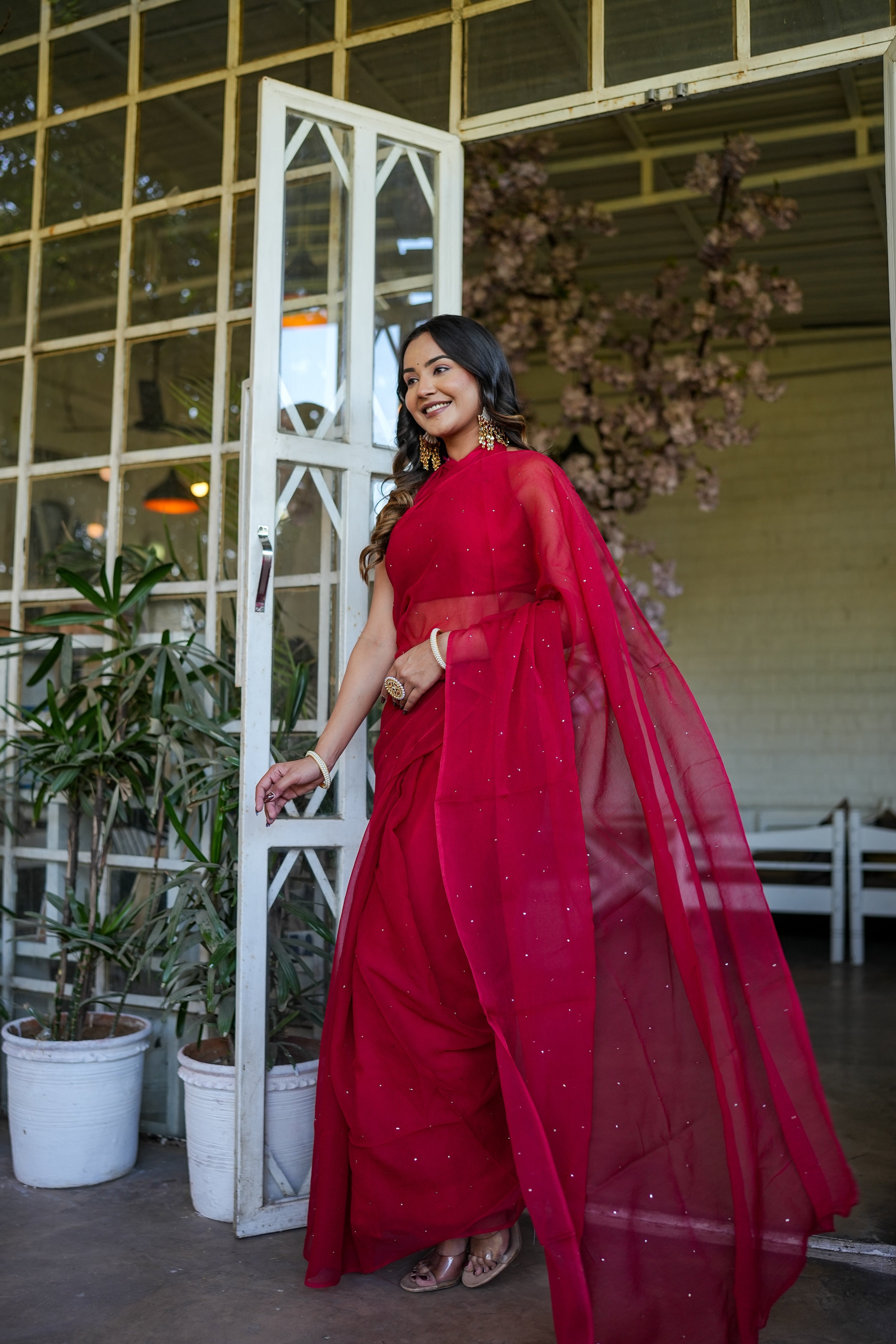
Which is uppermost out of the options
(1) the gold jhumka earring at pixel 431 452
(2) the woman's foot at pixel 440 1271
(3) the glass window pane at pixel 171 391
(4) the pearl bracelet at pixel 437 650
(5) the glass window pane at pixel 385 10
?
(5) the glass window pane at pixel 385 10

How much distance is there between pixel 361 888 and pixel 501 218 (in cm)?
364

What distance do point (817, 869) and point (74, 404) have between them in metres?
4.04

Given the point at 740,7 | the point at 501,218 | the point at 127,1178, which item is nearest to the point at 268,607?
the point at 127,1178

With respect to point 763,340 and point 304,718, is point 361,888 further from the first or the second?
point 763,340

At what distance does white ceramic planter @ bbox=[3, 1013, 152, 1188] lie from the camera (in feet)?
8.01

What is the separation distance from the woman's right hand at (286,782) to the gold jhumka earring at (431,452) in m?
0.61

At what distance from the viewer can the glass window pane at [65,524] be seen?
3004 millimetres

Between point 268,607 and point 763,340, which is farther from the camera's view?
point 763,340

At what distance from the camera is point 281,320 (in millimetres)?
2361

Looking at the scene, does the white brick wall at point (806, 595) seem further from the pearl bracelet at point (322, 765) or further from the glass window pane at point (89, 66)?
the pearl bracelet at point (322, 765)

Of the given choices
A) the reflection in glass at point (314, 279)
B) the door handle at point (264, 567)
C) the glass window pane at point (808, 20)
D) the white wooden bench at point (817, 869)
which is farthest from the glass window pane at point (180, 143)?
the white wooden bench at point (817, 869)

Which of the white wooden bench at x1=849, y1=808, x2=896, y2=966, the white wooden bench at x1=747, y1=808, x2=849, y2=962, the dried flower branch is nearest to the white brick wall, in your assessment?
the white wooden bench at x1=747, y1=808, x2=849, y2=962

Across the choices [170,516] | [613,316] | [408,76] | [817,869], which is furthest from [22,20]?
[817,869]

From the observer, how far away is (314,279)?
2.45m
